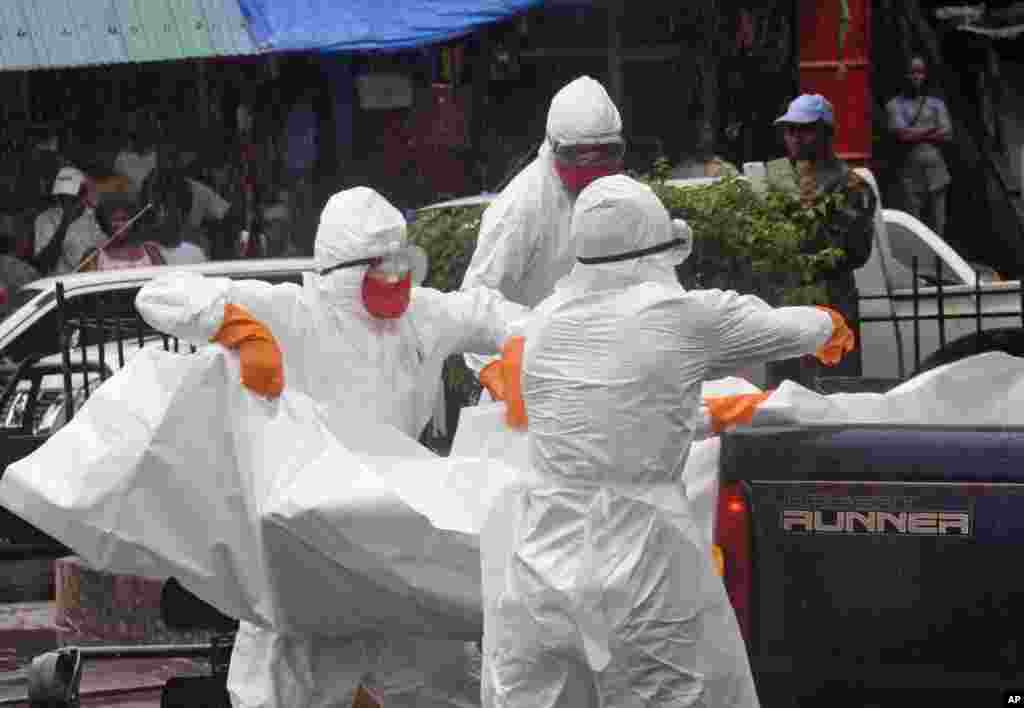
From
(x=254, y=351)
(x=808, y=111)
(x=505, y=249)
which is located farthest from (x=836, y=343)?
(x=808, y=111)

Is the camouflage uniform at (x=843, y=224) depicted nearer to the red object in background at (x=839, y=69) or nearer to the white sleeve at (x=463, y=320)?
the white sleeve at (x=463, y=320)

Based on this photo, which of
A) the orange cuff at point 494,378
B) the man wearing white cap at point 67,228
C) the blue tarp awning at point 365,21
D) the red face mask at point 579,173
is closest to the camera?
the orange cuff at point 494,378

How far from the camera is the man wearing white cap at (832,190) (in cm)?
1086

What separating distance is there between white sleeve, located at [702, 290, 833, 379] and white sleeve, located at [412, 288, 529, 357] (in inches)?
57.3

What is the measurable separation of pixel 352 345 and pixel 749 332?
1.67 metres

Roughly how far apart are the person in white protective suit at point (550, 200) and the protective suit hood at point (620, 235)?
7.08 ft

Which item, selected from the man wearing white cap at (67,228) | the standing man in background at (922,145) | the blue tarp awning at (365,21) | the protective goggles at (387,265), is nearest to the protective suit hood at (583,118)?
the protective goggles at (387,265)

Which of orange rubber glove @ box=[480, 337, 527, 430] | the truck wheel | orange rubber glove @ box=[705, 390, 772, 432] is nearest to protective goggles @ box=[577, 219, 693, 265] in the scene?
orange rubber glove @ box=[705, 390, 772, 432]

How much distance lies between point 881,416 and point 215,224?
11.4m

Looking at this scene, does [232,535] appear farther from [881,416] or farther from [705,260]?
[705,260]

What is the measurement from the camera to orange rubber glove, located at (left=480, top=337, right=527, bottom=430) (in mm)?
7012

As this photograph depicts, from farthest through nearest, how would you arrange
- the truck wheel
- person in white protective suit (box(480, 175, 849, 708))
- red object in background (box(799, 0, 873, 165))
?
red object in background (box(799, 0, 873, 165))
the truck wheel
person in white protective suit (box(480, 175, 849, 708))

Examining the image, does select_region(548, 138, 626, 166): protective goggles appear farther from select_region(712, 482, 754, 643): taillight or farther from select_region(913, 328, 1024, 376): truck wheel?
select_region(712, 482, 754, 643): taillight

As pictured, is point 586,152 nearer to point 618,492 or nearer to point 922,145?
point 618,492
